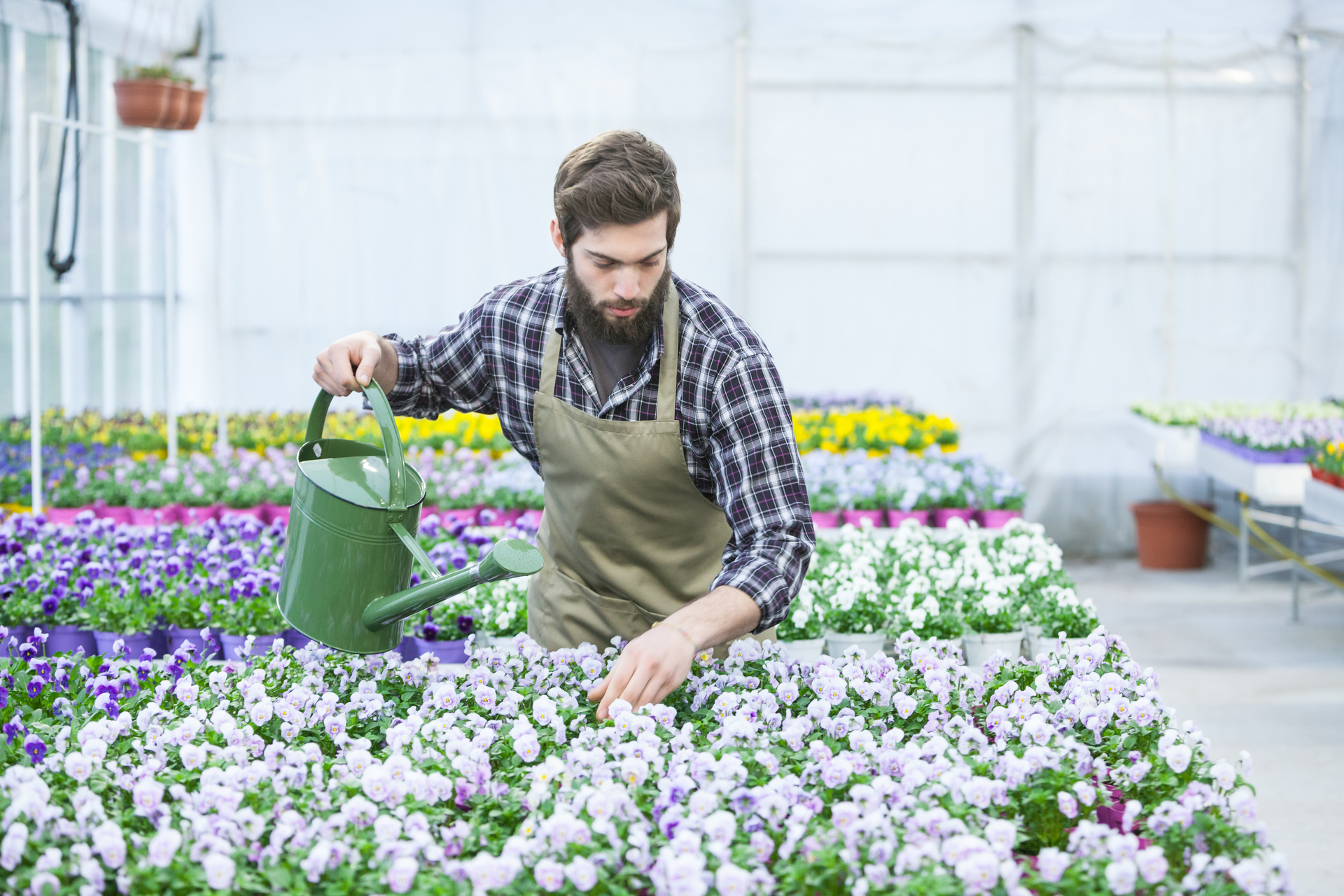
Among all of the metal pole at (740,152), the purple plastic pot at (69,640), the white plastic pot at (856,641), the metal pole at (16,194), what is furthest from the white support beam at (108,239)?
the white plastic pot at (856,641)

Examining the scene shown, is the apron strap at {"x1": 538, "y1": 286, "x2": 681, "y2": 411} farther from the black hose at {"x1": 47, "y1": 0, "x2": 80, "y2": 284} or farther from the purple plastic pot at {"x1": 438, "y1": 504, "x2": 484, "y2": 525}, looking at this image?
the black hose at {"x1": 47, "y1": 0, "x2": 80, "y2": 284}

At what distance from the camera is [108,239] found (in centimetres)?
727

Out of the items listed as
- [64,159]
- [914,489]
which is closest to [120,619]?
[914,489]

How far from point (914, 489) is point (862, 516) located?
7.6 inches

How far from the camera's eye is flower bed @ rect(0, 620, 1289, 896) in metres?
1.14

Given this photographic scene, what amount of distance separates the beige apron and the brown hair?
0.73 feet

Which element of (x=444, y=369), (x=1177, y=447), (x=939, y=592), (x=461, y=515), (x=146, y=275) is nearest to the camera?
(x=444, y=369)

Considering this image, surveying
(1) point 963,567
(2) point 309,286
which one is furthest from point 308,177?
(1) point 963,567

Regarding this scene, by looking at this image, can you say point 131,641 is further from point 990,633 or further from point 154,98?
point 154,98

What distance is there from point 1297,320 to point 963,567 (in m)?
5.62

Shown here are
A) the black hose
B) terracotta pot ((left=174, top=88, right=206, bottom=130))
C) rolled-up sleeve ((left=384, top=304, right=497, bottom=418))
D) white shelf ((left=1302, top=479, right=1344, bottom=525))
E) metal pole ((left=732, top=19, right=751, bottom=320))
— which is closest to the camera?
rolled-up sleeve ((left=384, top=304, right=497, bottom=418))

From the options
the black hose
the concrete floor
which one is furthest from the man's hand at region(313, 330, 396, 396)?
the black hose

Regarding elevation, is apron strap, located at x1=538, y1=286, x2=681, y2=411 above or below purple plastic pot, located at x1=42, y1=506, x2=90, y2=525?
above

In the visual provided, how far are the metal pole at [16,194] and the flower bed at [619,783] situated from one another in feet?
17.1
